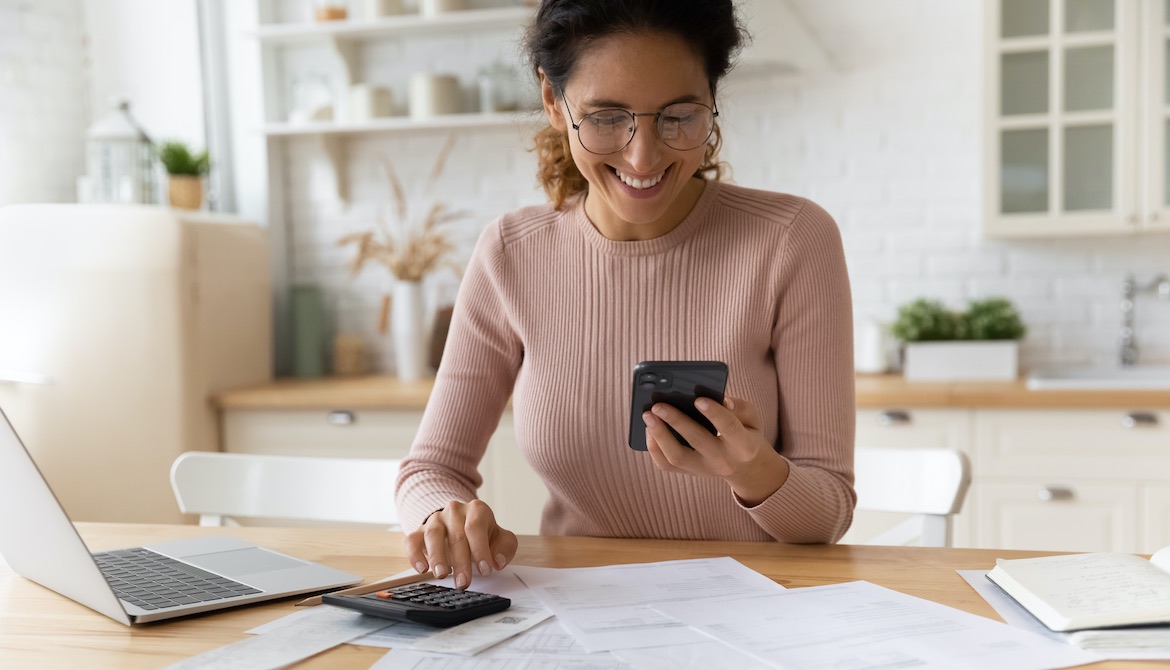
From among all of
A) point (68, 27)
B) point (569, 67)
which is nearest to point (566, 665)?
point (569, 67)

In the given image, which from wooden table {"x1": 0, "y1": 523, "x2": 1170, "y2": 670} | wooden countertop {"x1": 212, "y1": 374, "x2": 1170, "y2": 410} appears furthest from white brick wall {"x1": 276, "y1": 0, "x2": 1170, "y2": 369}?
wooden table {"x1": 0, "y1": 523, "x2": 1170, "y2": 670}

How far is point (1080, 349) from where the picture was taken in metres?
3.33

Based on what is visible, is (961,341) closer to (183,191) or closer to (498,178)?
(498,178)

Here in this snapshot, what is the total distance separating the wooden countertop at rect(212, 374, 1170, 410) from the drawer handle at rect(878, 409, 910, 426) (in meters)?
0.02

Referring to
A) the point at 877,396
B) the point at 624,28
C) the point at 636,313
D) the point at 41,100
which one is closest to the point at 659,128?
the point at 624,28

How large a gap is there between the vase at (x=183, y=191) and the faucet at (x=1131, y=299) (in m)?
2.89

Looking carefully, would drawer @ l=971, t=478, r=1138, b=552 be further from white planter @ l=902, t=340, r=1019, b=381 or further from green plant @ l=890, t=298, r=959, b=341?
green plant @ l=890, t=298, r=959, b=341

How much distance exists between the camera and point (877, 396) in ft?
9.41

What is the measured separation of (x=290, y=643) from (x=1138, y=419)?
235 centimetres

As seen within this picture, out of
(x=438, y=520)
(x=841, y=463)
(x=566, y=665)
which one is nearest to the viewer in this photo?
(x=566, y=665)

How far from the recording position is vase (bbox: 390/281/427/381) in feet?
11.6

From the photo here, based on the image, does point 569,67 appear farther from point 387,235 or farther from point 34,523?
point 387,235

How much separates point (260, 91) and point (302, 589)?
9.59ft

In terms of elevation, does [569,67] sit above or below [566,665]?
above
